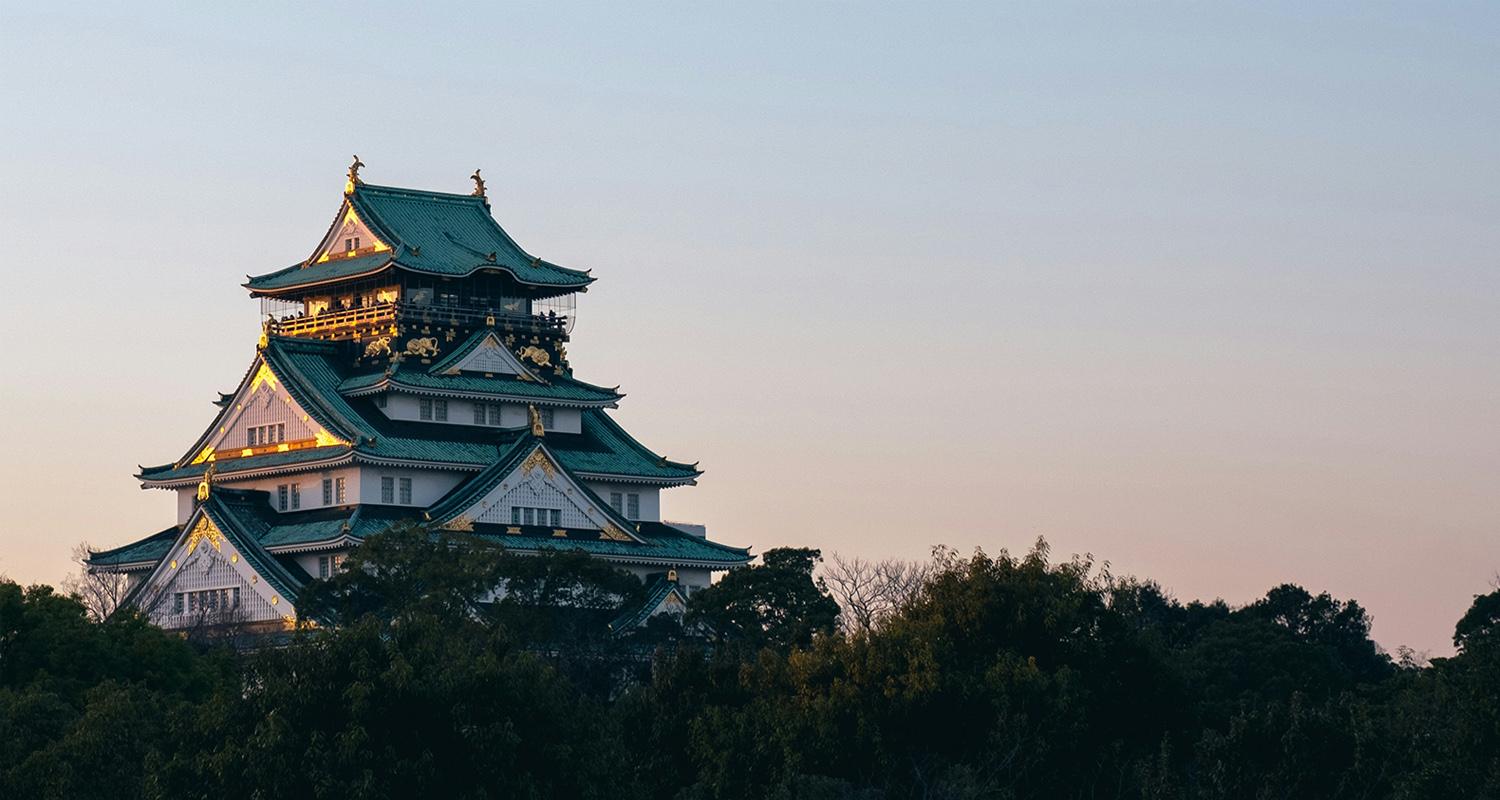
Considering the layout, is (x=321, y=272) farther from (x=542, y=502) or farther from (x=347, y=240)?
(x=542, y=502)

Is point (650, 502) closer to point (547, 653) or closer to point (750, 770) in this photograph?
point (547, 653)

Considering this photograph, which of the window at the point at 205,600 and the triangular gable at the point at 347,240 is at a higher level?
the triangular gable at the point at 347,240

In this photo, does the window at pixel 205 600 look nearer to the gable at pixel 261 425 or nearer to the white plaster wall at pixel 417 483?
the white plaster wall at pixel 417 483

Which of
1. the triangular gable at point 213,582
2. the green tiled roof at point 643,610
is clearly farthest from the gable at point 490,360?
the green tiled roof at point 643,610

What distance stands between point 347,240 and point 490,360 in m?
7.66

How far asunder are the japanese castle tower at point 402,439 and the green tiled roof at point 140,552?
0.08 metres

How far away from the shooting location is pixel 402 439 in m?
77.9

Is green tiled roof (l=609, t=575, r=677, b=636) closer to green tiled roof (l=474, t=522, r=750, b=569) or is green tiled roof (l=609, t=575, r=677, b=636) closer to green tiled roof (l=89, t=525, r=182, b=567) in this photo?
green tiled roof (l=474, t=522, r=750, b=569)

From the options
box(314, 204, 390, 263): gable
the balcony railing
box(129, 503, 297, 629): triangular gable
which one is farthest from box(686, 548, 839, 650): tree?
box(314, 204, 390, 263): gable

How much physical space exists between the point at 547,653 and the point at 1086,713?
21.6 metres

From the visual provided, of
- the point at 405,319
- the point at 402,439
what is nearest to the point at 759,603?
the point at 402,439

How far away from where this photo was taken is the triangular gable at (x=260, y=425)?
78.1 meters

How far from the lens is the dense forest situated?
3772 cm

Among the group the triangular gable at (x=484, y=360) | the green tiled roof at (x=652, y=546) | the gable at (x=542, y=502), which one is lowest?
the green tiled roof at (x=652, y=546)
